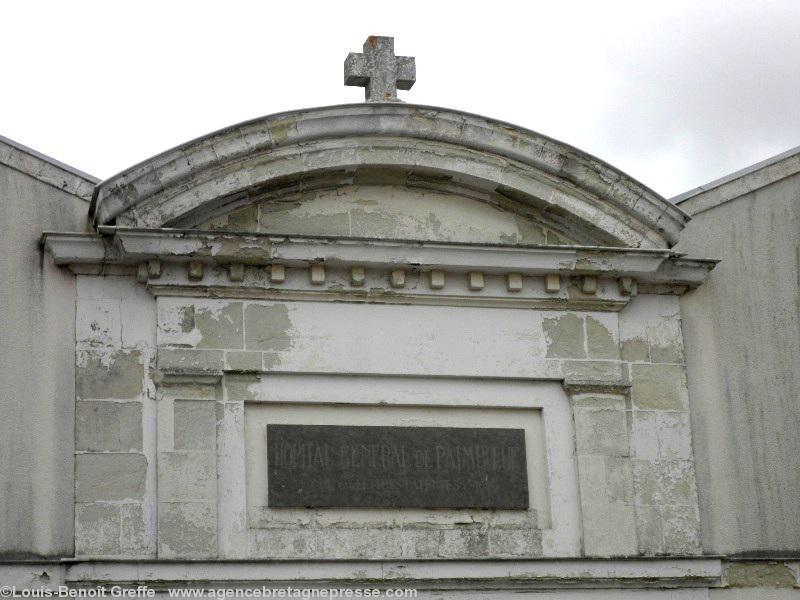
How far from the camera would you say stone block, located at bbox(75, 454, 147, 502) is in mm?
8836

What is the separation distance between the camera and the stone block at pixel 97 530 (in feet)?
28.6

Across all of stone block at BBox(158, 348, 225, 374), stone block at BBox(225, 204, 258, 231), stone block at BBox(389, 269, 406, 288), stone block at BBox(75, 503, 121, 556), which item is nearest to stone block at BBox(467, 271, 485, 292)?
stone block at BBox(389, 269, 406, 288)

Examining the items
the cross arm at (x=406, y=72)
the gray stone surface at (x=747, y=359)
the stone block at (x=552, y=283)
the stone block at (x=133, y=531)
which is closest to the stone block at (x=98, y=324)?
the stone block at (x=133, y=531)

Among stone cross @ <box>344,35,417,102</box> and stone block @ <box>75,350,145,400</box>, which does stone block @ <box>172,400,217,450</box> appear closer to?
stone block @ <box>75,350,145,400</box>

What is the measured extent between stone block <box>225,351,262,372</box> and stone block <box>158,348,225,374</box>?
0.03 metres

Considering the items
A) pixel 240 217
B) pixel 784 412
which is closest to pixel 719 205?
pixel 784 412

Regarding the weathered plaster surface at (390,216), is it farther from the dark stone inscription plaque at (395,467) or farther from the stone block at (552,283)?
the dark stone inscription plaque at (395,467)

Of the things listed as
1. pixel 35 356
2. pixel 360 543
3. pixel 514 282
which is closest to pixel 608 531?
pixel 360 543

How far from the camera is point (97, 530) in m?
8.77

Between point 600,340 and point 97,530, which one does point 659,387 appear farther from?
point 97,530

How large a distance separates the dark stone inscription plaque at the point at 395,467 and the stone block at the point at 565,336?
0.58 m

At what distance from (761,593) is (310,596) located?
2.62m

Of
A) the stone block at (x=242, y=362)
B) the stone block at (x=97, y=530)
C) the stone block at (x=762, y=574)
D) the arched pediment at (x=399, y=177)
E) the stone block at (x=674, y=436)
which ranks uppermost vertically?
the arched pediment at (x=399, y=177)

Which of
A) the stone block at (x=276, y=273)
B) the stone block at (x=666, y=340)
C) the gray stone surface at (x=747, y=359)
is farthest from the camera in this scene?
the stone block at (x=666, y=340)
